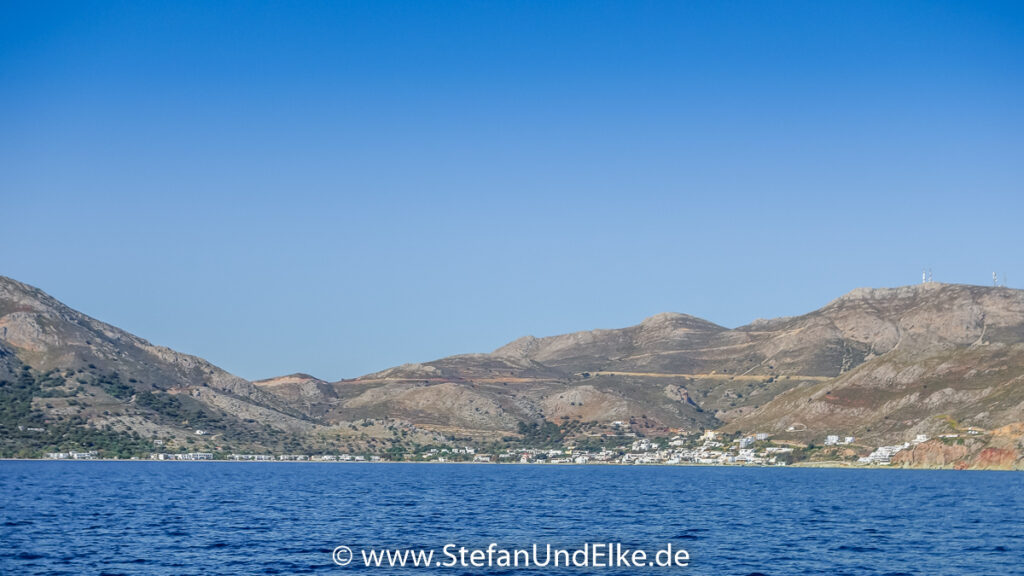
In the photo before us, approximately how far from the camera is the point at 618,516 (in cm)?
11825

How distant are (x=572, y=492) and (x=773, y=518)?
205 feet

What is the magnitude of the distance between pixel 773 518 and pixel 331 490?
85.1m

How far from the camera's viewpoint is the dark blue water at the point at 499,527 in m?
75.9

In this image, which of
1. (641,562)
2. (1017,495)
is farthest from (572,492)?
(641,562)

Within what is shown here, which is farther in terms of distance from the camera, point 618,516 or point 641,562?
point 618,516

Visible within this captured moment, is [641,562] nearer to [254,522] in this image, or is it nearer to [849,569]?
[849,569]

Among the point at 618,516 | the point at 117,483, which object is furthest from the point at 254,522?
the point at 117,483

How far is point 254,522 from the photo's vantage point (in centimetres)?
10738

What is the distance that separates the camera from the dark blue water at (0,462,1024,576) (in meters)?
75.9

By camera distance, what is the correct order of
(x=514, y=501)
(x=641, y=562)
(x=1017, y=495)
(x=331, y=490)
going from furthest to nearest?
(x=331, y=490) → (x=1017, y=495) → (x=514, y=501) → (x=641, y=562)

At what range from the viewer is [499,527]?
A: 102562 mm

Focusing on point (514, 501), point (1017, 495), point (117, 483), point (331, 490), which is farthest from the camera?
point (117, 483)

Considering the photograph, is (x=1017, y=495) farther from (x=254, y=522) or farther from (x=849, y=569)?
(x=254, y=522)

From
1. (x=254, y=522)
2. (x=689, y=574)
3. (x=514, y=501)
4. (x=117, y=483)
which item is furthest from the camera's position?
(x=117, y=483)
